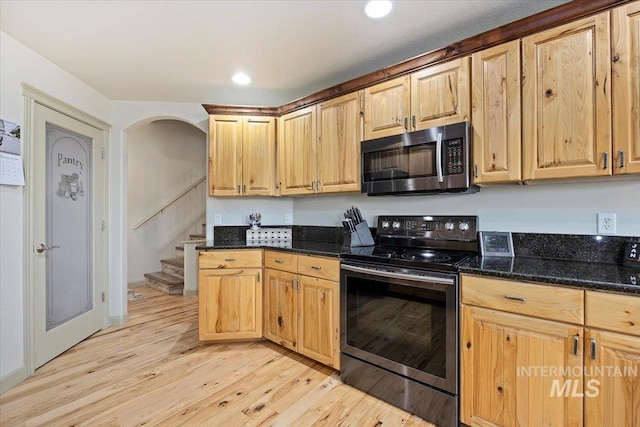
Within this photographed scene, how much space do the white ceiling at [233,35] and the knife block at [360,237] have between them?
54.3 inches

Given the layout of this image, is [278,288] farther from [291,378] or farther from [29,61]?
[29,61]

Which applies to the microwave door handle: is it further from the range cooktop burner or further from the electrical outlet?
the electrical outlet

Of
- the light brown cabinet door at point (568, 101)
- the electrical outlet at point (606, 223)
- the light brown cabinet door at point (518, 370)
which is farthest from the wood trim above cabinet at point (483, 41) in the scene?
the light brown cabinet door at point (518, 370)

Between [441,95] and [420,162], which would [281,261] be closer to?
[420,162]

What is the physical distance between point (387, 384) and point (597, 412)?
1.00 m

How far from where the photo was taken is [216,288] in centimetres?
263

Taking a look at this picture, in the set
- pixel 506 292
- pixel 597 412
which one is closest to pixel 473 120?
pixel 506 292

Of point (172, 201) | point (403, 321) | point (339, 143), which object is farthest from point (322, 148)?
point (172, 201)

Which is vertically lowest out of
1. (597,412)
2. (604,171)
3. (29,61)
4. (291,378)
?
(291,378)

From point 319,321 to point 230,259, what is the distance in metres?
0.98

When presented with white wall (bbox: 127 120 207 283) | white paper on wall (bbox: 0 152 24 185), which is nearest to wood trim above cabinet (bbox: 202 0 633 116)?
white paper on wall (bbox: 0 152 24 185)

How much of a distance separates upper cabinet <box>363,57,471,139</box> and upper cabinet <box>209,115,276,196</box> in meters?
1.13

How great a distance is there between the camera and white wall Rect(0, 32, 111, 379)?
205 cm

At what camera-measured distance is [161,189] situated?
16.9 feet
